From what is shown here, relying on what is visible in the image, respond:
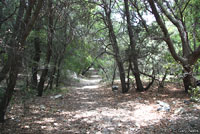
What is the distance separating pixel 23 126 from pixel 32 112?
1.74m

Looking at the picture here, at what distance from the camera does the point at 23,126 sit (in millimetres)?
4922

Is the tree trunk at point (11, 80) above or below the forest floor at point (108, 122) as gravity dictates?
above

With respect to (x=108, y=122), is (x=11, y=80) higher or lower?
higher

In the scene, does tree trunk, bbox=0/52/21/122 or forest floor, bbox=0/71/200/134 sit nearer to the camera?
tree trunk, bbox=0/52/21/122

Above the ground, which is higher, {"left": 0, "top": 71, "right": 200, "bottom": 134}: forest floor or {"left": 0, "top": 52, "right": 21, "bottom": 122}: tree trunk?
{"left": 0, "top": 52, "right": 21, "bottom": 122}: tree trunk

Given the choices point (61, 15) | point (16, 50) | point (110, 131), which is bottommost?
point (110, 131)

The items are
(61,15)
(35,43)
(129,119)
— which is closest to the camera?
(61,15)

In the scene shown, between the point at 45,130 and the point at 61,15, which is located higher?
the point at 61,15

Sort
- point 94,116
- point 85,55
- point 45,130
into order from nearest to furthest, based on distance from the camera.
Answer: point 45,130 → point 94,116 → point 85,55

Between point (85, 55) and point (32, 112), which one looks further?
point (85, 55)

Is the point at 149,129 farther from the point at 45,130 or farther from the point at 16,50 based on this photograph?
the point at 16,50

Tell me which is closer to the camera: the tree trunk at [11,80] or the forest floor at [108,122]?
the tree trunk at [11,80]

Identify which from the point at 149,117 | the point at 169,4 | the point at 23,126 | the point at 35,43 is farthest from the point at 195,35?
the point at 23,126

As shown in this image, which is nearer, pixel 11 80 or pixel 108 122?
pixel 11 80
